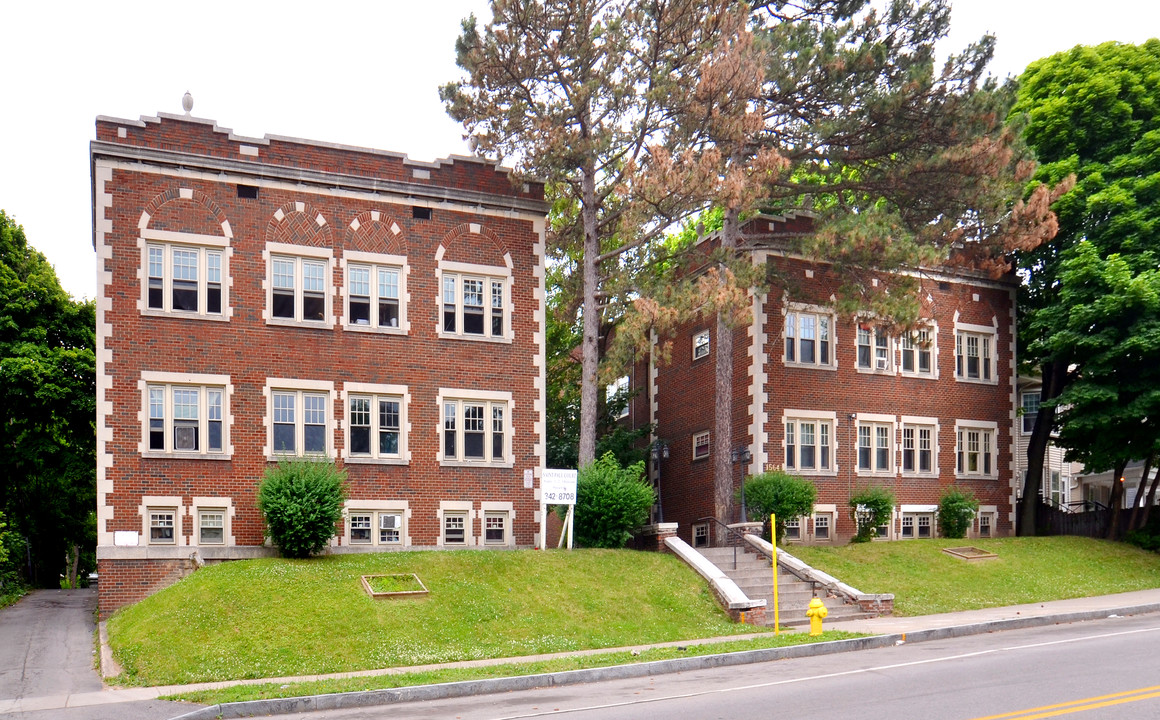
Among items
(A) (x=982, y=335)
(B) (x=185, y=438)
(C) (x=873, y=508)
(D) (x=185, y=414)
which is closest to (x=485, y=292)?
(D) (x=185, y=414)

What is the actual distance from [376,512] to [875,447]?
1601cm

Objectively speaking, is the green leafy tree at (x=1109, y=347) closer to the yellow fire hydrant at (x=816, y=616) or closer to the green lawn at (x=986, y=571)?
the green lawn at (x=986, y=571)

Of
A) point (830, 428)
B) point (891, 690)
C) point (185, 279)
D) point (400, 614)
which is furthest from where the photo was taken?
point (830, 428)

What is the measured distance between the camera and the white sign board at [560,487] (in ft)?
84.6

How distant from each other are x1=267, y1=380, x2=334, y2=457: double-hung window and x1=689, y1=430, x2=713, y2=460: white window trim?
496 inches

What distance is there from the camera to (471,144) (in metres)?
29.6

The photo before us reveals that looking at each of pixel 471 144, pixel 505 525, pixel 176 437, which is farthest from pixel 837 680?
pixel 471 144

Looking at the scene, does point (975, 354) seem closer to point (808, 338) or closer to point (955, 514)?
point (955, 514)

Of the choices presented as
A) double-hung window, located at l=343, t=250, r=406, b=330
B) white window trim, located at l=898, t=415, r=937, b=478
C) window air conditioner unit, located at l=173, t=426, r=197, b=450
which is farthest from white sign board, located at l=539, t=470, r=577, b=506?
white window trim, located at l=898, t=415, r=937, b=478

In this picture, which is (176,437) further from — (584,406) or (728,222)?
(728,222)

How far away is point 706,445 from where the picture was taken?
114 ft

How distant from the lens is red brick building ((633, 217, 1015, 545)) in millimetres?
33062

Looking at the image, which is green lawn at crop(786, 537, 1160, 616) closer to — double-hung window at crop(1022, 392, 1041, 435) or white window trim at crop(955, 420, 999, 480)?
white window trim at crop(955, 420, 999, 480)

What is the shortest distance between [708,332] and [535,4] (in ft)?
39.9
